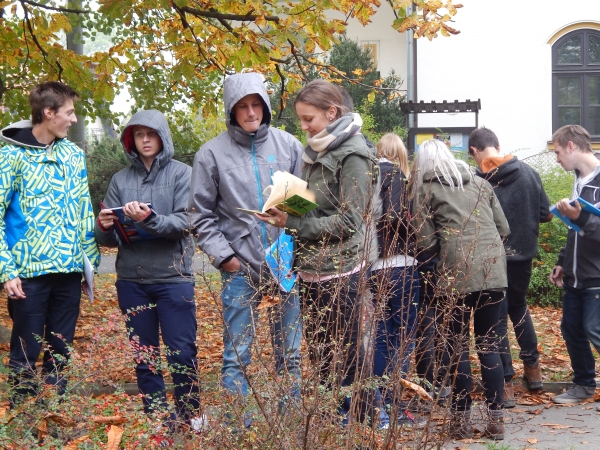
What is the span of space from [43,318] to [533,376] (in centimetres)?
385

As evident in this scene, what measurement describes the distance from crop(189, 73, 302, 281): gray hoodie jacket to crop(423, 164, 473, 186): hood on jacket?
35.0 inches

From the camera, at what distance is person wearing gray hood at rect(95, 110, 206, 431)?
4.86m

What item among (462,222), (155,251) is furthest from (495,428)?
(155,251)

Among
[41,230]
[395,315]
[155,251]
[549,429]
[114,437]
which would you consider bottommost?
[549,429]

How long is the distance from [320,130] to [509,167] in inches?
78.7

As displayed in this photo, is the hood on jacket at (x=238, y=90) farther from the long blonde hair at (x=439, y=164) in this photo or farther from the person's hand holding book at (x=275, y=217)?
the long blonde hair at (x=439, y=164)

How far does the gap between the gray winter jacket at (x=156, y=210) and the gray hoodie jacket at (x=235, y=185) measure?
0.22 m

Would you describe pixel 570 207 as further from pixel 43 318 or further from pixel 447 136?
pixel 447 136

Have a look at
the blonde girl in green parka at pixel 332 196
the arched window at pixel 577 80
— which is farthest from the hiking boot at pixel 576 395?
the arched window at pixel 577 80

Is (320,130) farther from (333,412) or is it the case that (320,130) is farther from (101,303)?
(101,303)

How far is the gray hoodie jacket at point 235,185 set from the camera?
4.75 m

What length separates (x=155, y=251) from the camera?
501 centimetres

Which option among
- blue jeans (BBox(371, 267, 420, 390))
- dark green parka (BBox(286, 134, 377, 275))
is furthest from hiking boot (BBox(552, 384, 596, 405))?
dark green parka (BBox(286, 134, 377, 275))

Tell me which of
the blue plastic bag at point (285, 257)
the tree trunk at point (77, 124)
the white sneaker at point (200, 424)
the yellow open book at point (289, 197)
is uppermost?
the tree trunk at point (77, 124)
